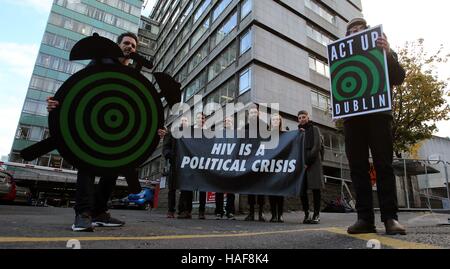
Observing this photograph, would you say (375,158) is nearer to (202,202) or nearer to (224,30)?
(202,202)

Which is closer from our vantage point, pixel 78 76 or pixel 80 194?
pixel 78 76

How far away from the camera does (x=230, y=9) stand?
26406 millimetres

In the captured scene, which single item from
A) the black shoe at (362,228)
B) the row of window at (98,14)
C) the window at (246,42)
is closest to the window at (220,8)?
the window at (246,42)

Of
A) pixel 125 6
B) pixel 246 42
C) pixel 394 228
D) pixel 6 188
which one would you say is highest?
pixel 125 6

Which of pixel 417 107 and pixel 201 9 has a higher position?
pixel 201 9

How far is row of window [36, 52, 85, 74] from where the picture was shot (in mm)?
48531

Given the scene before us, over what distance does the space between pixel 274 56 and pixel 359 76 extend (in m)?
20.2

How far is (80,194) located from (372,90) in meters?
3.23

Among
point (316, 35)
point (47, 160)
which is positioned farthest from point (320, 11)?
point (47, 160)

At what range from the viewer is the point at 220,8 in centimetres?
2888

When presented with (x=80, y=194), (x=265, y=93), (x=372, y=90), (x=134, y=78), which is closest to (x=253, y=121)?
(x=372, y=90)


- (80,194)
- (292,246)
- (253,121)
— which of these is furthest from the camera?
(253,121)

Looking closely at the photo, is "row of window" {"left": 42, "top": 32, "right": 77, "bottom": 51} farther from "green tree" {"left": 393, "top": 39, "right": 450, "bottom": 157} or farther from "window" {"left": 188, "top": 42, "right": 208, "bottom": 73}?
"green tree" {"left": 393, "top": 39, "right": 450, "bottom": 157}
